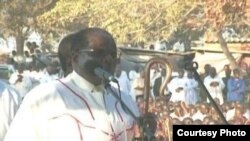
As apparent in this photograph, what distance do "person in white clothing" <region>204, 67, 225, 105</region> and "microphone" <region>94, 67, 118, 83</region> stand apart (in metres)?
0.53

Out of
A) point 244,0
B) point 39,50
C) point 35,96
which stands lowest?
point 35,96

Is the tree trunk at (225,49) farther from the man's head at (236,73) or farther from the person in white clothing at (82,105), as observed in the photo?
the person in white clothing at (82,105)

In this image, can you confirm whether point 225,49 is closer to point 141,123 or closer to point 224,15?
point 224,15

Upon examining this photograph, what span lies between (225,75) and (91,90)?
0.77m

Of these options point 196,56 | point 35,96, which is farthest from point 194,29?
point 35,96

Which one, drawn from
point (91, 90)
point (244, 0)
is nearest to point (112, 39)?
point (91, 90)

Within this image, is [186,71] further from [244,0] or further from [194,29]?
[244,0]

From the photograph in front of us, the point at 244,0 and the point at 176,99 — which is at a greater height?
the point at 244,0

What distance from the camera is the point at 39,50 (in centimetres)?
343

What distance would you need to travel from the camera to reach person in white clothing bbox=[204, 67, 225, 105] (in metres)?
3.54

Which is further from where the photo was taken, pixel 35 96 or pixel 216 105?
pixel 216 105

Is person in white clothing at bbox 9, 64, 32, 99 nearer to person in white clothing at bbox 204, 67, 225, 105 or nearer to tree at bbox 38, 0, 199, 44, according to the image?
tree at bbox 38, 0, 199, 44

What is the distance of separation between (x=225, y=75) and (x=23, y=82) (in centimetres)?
112

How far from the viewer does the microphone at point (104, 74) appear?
3.37 meters
